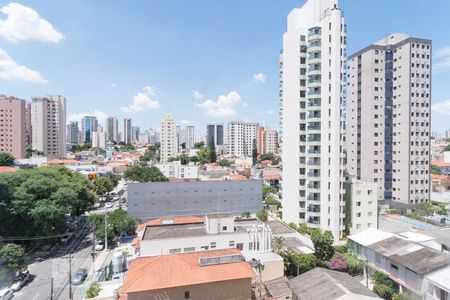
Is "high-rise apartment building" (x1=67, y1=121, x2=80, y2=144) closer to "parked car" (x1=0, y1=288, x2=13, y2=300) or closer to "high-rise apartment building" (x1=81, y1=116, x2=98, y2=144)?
"high-rise apartment building" (x1=81, y1=116, x2=98, y2=144)

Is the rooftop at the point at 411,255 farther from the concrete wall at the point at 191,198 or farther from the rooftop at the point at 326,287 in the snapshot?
the concrete wall at the point at 191,198

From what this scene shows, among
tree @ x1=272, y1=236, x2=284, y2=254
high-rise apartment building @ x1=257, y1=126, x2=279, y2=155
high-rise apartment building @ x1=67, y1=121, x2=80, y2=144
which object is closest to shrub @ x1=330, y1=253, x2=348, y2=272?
tree @ x1=272, y1=236, x2=284, y2=254

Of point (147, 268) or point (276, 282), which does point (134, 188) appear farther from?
point (276, 282)

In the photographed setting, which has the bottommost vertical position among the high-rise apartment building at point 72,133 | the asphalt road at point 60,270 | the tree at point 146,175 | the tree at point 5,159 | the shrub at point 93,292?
the asphalt road at point 60,270

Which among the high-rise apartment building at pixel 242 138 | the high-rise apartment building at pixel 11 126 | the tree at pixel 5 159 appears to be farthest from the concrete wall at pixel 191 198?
the high-rise apartment building at pixel 242 138

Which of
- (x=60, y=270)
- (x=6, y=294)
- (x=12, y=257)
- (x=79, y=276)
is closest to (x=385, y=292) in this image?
(x=79, y=276)

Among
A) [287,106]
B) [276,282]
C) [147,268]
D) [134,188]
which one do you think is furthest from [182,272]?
[287,106]
